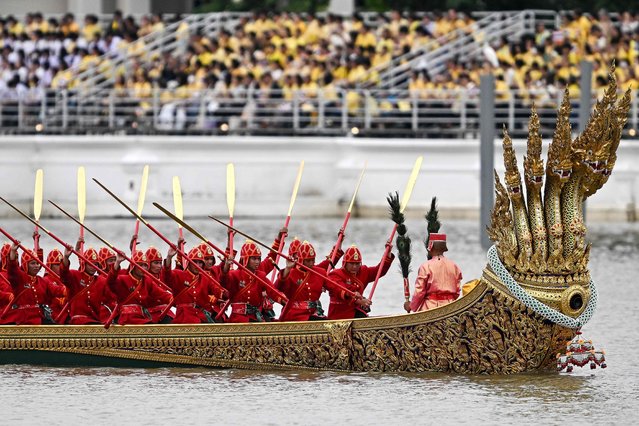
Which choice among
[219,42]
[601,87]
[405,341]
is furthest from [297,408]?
[219,42]

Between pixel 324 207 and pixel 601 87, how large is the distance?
526 centimetres

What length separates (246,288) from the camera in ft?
60.9

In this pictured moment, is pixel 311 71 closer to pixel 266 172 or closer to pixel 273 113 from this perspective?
pixel 273 113

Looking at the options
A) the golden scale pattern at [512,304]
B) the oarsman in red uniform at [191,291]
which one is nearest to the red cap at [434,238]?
the golden scale pattern at [512,304]

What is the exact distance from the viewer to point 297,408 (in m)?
17.2

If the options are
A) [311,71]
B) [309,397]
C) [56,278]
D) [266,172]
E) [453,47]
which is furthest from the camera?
[453,47]

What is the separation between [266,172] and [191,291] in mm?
16625

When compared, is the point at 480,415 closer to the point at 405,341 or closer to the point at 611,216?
the point at 405,341

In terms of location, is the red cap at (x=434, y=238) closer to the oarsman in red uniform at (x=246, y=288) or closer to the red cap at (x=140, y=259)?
the oarsman in red uniform at (x=246, y=288)

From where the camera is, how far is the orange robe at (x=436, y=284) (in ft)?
59.4

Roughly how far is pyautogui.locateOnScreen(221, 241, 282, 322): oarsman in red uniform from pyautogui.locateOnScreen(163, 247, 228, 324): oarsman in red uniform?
113 millimetres

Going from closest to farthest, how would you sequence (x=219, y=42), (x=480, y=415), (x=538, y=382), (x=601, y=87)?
(x=480, y=415), (x=538, y=382), (x=601, y=87), (x=219, y=42)

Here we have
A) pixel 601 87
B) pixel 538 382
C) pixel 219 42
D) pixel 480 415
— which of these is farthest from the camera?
pixel 219 42

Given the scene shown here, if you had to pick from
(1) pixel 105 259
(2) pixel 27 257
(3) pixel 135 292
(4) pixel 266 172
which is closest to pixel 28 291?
(2) pixel 27 257
